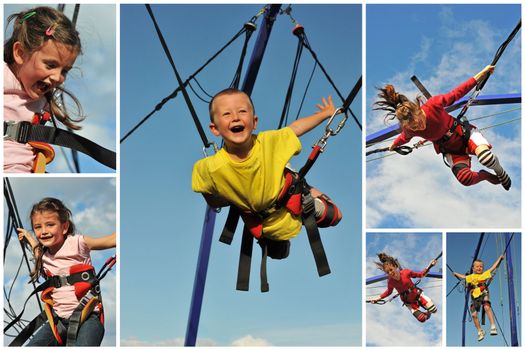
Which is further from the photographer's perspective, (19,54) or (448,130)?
(448,130)

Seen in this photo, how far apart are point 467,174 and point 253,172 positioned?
1.88m

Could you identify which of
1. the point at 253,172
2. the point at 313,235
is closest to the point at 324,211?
the point at 313,235

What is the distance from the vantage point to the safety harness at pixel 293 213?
486 centimetres

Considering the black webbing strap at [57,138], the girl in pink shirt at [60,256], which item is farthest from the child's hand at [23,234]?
the black webbing strap at [57,138]

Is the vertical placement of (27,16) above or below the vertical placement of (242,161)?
above

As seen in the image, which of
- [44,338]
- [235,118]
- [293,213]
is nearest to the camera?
[235,118]

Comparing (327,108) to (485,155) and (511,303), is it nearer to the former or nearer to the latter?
(485,155)

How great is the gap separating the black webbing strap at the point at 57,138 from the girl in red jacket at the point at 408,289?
2.60 meters

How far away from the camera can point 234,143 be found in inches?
187

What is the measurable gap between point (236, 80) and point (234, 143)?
1266 millimetres

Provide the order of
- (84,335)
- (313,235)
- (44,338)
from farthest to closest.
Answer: (44,338), (84,335), (313,235)

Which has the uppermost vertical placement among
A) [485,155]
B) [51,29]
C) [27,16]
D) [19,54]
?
[27,16]

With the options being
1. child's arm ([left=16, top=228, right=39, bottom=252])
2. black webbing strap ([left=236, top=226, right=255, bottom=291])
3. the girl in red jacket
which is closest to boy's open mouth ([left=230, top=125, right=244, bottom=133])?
black webbing strap ([left=236, top=226, right=255, bottom=291])

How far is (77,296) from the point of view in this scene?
5375mm
